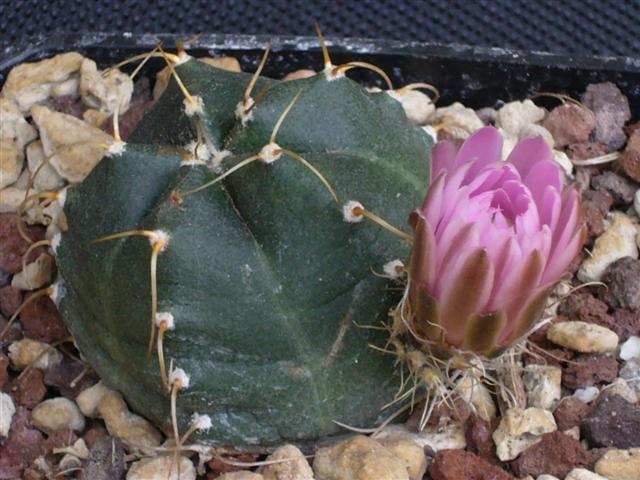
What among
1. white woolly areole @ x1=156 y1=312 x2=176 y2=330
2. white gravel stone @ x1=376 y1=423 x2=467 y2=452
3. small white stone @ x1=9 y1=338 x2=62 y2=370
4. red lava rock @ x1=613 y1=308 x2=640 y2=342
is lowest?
small white stone @ x1=9 y1=338 x2=62 y2=370

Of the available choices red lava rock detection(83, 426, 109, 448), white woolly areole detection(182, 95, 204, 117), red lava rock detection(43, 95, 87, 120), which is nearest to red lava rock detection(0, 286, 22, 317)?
red lava rock detection(83, 426, 109, 448)

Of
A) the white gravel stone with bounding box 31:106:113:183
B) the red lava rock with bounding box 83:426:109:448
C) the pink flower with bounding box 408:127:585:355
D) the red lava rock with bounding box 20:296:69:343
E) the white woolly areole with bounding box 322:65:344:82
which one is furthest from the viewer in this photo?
the white gravel stone with bounding box 31:106:113:183

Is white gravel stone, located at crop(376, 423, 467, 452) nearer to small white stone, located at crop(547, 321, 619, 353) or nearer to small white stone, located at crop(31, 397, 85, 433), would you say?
small white stone, located at crop(547, 321, 619, 353)

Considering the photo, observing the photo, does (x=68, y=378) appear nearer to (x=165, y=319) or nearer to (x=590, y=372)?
(x=165, y=319)

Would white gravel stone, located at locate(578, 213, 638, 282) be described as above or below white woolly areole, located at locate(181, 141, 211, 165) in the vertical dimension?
below

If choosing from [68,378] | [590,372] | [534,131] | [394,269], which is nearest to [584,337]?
[590,372]
